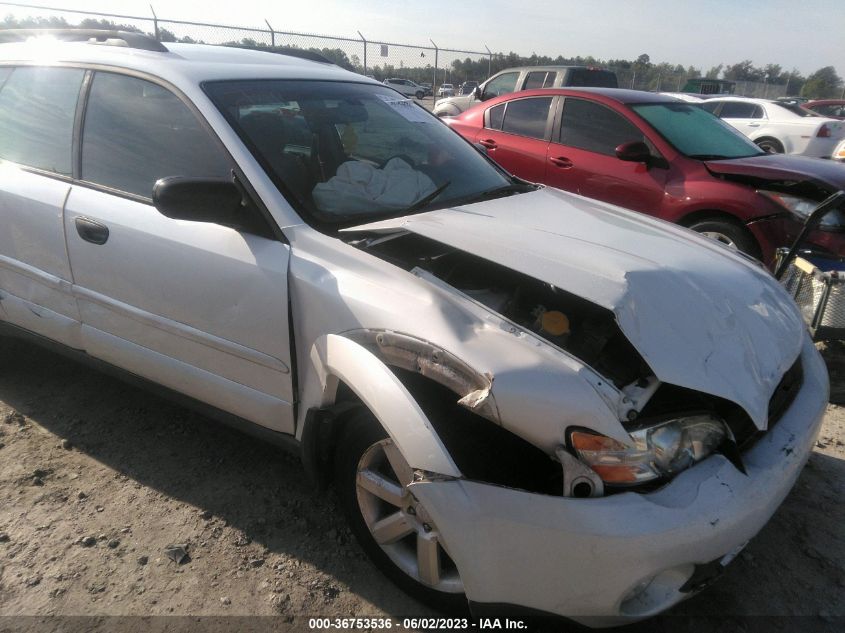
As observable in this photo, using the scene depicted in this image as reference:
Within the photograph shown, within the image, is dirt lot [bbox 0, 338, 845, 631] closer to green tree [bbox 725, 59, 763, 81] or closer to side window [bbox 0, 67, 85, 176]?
side window [bbox 0, 67, 85, 176]

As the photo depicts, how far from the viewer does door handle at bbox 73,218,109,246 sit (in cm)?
252

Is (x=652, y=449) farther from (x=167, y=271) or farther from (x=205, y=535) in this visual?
(x=167, y=271)

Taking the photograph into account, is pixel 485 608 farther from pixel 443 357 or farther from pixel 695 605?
pixel 695 605

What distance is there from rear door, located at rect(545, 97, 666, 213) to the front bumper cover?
3.55 meters

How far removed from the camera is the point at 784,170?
4.51m

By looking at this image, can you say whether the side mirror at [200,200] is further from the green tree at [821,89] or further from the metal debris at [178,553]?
the green tree at [821,89]

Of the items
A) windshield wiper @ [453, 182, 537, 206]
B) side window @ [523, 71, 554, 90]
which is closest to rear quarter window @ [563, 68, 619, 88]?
side window @ [523, 71, 554, 90]

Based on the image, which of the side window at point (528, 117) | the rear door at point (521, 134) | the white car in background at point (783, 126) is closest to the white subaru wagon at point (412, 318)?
the rear door at point (521, 134)

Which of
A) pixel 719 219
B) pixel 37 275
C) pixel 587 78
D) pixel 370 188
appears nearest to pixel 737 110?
pixel 587 78

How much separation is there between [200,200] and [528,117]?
441 centimetres

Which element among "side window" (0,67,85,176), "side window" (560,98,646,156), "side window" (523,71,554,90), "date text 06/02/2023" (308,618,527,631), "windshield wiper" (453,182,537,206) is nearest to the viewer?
"date text 06/02/2023" (308,618,527,631)

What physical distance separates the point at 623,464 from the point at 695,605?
883 mm

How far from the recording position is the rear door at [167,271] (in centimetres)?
220

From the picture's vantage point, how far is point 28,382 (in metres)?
3.48
